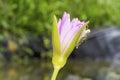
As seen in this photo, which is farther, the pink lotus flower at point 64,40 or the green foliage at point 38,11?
the green foliage at point 38,11

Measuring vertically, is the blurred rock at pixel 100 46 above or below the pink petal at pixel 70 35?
above

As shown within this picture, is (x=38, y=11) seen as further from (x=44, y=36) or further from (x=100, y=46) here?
(x=100, y=46)

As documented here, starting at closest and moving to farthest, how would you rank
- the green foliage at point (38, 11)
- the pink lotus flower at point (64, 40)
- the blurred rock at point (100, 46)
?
the pink lotus flower at point (64, 40) → the green foliage at point (38, 11) → the blurred rock at point (100, 46)

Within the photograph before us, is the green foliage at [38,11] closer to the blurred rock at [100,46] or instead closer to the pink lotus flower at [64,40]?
the blurred rock at [100,46]

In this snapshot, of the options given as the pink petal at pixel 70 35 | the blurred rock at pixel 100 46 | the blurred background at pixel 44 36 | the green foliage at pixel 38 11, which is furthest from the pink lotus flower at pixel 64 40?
the blurred rock at pixel 100 46

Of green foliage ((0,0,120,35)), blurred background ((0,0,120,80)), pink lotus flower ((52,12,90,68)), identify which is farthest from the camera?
green foliage ((0,0,120,35))

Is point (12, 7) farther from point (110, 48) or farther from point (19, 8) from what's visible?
point (110, 48)

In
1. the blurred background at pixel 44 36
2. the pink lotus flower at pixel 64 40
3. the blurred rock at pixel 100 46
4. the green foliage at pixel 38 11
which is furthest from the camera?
the blurred rock at pixel 100 46

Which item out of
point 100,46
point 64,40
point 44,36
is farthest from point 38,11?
point 64,40

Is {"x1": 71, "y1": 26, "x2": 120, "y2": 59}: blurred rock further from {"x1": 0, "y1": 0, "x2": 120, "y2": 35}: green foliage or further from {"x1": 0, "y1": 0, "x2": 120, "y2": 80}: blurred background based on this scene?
{"x1": 0, "y1": 0, "x2": 120, "y2": 35}: green foliage

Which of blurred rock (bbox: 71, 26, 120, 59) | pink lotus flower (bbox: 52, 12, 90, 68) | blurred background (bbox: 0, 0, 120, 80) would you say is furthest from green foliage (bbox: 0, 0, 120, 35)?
pink lotus flower (bbox: 52, 12, 90, 68)
